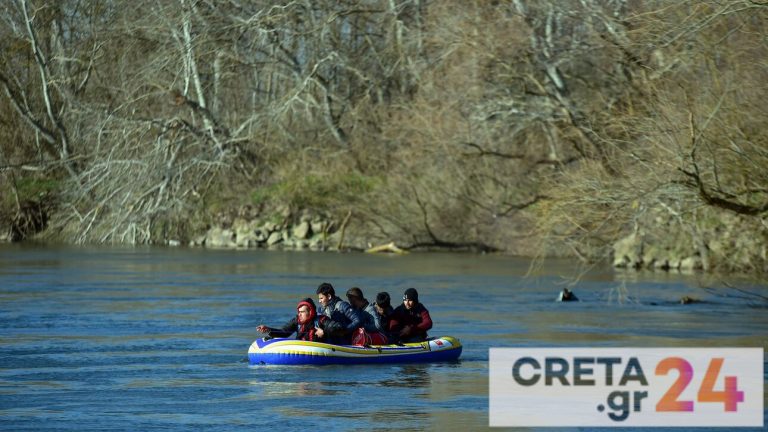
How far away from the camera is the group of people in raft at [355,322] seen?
21.6 m

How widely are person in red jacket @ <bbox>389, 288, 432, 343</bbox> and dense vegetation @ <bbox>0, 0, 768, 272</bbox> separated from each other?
11.4 meters

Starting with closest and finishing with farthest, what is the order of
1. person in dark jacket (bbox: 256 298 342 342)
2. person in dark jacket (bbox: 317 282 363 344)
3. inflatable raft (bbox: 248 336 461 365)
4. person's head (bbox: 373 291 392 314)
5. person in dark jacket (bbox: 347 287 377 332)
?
inflatable raft (bbox: 248 336 461 365) < person in dark jacket (bbox: 256 298 342 342) < person in dark jacket (bbox: 317 282 363 344) < person in dark jacket (bbox: 347 287 377 332) < person's head (bbox: 373 291 392 314)

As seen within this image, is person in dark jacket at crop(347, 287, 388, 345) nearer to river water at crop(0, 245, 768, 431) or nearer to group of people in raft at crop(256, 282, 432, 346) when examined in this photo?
group of people in raft at crop(256, 282, 432, 346)

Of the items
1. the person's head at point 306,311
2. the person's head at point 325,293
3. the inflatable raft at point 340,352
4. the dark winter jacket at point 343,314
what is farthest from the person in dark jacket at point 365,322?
the person's head at point 306,311

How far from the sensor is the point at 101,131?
51406mm

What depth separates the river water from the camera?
58.0ft

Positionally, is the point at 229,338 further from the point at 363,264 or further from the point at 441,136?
A: the point at 441,136

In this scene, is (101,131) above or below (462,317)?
above

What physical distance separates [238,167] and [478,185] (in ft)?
39.3

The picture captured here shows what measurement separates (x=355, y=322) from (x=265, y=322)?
6.75 m

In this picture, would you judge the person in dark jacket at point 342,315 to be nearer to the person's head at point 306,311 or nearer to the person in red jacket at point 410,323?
the person's head at point 306,311

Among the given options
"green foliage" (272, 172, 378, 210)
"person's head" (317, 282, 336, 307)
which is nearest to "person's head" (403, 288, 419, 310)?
"person's head" (317, 282, 336, 307)

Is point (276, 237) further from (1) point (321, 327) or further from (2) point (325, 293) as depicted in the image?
(2) point (325, 293)

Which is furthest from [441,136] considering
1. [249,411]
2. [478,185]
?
[249,411]
